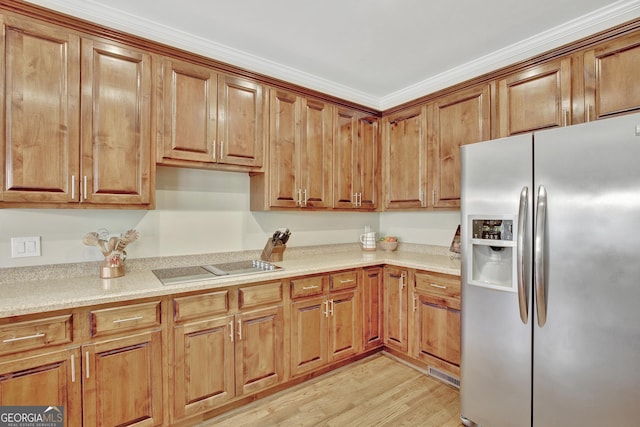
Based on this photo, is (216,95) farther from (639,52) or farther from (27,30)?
(639,52)

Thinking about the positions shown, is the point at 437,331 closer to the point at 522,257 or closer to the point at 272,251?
the point at 522,257

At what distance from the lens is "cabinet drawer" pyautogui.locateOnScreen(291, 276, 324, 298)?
235cm

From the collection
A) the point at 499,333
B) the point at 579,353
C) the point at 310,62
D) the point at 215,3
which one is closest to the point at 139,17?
the point at 215,3

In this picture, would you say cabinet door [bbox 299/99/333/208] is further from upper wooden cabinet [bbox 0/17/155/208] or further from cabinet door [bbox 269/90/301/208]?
upper wooden cabinet [bbox 0/17/155/208]

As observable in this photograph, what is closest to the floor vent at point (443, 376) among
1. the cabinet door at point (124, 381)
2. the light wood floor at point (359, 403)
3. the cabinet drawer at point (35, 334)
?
the light wood floor at point (359, 403)

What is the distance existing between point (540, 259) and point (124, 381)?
232cm

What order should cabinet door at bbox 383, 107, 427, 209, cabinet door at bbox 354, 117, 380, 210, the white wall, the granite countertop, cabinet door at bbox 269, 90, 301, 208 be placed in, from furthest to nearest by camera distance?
cabinet door at bbox 354, 117, 380, 210 < cabinet door at bbox 383, 107, 427, 209 < cabinet door at bbox 269, 90, 301, 208 < the white wall < the granite countertop

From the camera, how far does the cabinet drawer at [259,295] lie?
6.88 feet

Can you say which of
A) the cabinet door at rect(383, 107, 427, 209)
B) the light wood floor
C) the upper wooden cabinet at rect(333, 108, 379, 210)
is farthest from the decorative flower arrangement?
the cabinet door at rect(383, 107, 427, 209)

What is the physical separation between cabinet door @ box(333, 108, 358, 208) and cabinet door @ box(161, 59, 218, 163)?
3.81 ft

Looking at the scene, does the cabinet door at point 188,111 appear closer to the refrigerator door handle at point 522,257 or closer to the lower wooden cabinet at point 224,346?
the lower wooden cabinet at point 224,346

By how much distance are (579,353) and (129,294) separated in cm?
231

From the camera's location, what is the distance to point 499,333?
5.92 ft

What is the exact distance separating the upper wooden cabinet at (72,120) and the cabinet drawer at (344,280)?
58.5 inches
